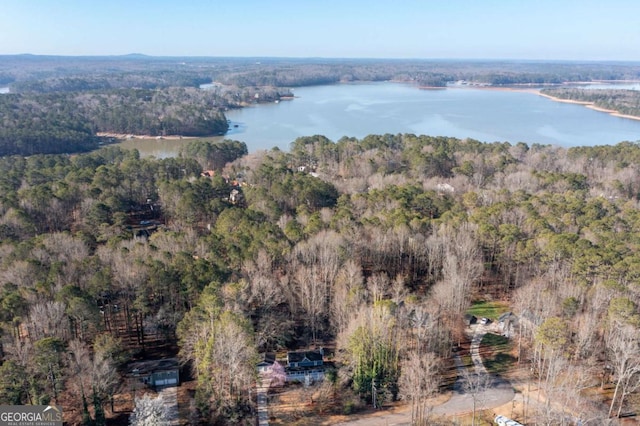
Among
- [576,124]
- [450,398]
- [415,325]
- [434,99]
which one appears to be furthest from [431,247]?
[434,99]

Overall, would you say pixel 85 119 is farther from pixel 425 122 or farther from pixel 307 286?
pixel 307 286

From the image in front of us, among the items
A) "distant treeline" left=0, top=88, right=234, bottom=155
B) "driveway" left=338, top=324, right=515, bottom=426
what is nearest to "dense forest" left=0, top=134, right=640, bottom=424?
"driveway" left=338, top=324, right=515, bottom=426

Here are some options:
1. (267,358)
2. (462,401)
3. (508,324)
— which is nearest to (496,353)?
(508,324)

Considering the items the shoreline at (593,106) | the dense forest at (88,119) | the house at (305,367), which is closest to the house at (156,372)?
the house at (305,367)

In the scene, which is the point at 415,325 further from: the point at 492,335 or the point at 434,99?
the point at 434,99

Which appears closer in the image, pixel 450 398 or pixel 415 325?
pixel 450 398

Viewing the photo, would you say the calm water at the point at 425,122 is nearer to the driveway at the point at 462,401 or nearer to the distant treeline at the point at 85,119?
the distant treeline at the point at 85,119
